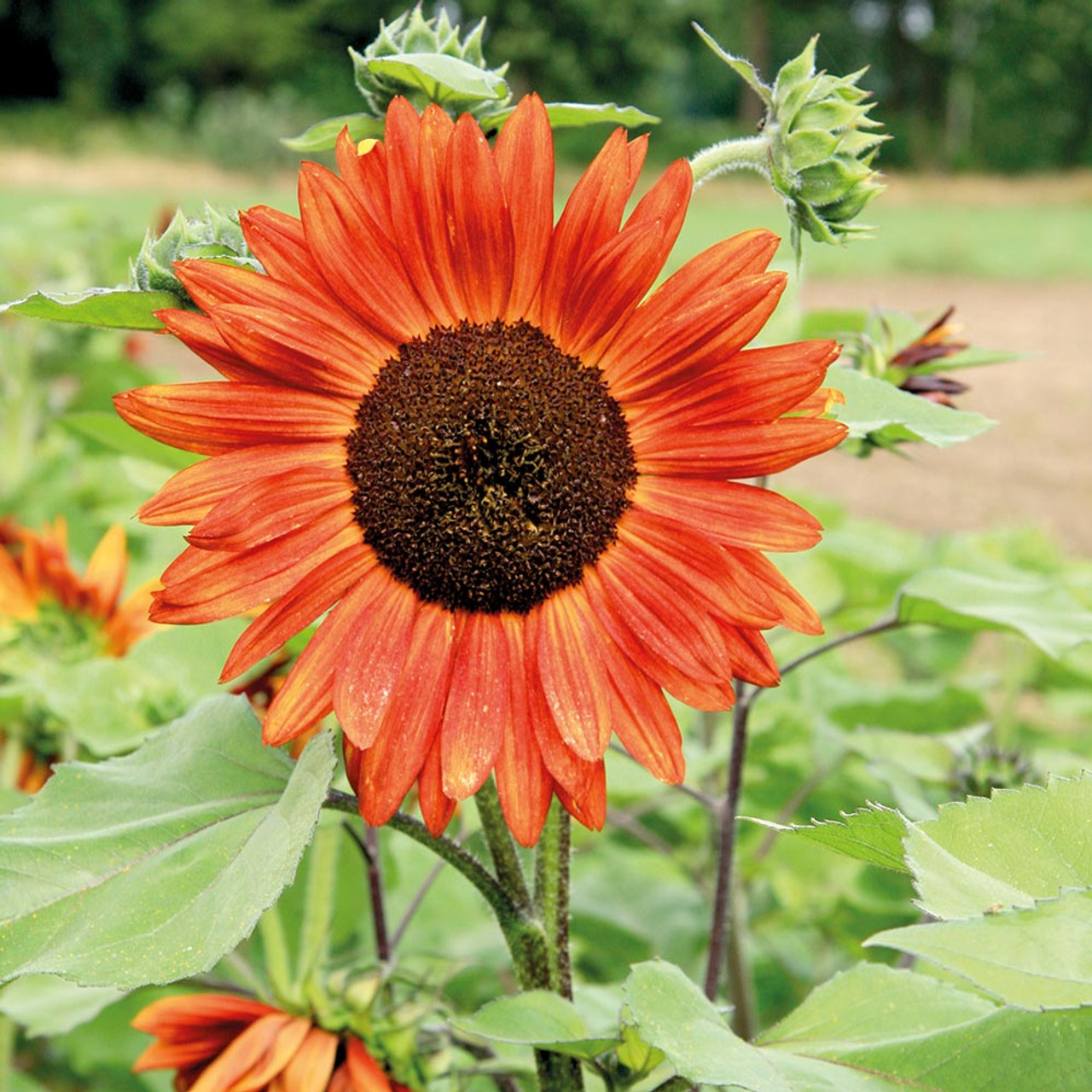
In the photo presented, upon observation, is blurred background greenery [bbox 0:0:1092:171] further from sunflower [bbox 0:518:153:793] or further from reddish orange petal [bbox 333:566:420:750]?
reddish orange petal [bbox 333:566:420:750]

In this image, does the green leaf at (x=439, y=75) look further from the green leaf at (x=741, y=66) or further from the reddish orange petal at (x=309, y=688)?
the reddish orange petal at (x=309, y=688)

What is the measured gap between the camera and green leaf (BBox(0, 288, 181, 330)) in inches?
18.8

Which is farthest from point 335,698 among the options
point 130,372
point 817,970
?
point 130,372

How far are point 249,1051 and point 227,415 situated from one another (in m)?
0.27

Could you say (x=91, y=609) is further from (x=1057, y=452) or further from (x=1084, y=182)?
(x=1084, y=182)

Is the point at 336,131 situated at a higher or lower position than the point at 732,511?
higher

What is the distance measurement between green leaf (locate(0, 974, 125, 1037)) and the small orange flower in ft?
0.70

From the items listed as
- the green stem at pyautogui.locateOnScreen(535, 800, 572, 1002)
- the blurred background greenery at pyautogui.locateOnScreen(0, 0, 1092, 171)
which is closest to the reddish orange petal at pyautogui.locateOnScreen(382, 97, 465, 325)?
the green stem at pyautogui.locateOnScreen(535, 800, 572, 1002)

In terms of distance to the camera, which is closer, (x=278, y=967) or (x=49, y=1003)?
(x=278, y=967)

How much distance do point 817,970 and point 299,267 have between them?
0.83 metres

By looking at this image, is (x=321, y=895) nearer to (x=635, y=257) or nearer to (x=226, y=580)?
(x=226, y=580)

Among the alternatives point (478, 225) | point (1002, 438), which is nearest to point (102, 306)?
point (478, 225)

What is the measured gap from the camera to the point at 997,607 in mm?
721

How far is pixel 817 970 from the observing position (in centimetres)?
111
